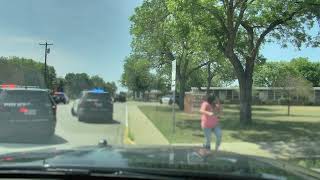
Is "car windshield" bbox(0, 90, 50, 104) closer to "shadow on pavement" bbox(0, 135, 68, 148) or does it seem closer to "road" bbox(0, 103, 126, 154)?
"shadow on pavement" bbox(0, 135, 68, 148)

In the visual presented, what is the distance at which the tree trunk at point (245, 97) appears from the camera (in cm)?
2921

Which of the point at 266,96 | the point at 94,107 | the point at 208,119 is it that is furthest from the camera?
the point at 266,96

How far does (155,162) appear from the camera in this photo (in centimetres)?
378

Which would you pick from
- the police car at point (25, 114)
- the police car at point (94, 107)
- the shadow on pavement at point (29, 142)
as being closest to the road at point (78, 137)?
the shadow on pavement at point (29, 142)

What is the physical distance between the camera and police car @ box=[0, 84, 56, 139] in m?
21.4

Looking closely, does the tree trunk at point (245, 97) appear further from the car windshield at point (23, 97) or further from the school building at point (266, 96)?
the school building at point (266, 96)

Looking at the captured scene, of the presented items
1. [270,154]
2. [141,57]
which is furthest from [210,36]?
[141,57]

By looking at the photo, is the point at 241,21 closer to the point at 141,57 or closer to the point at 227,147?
the point at 227,147

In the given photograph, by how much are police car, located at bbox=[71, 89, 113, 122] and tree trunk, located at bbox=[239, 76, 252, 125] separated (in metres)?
7.78

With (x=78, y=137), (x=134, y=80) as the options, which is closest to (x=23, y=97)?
(x=78, y=137)

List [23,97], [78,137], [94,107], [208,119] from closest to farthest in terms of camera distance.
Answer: [208,119], [23,97], [78,137], [94,107]

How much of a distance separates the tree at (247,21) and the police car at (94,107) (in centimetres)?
748

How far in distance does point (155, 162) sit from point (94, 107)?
30.4 metres

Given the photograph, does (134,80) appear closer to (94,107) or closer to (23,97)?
(94,107)
